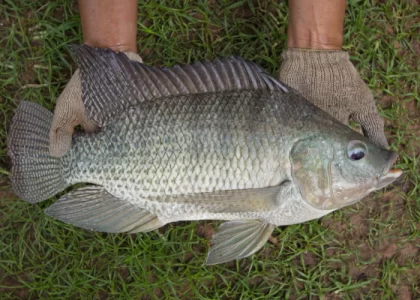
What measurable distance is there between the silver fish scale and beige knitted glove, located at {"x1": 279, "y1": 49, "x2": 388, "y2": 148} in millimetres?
350

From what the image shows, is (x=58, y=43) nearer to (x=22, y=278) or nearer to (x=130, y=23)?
(x=130, y=23)

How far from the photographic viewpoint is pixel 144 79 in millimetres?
2209

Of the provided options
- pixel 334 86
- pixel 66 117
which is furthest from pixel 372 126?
pixel 66 117

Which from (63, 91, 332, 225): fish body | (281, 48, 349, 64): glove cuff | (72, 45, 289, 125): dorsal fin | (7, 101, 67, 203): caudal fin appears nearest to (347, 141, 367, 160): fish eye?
(63, 91, 332, 225): fish body

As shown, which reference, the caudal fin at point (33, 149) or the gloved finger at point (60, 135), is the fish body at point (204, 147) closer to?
the gloved finger at point (60, 135)

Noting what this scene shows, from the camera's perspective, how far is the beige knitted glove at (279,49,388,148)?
2.38 meters

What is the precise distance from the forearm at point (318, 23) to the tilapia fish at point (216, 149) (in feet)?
1.39

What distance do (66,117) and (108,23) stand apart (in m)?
0.53

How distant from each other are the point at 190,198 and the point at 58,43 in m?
1.40

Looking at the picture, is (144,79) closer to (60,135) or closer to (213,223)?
(60,135)

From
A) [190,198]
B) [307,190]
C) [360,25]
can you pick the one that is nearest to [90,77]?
[190,198]

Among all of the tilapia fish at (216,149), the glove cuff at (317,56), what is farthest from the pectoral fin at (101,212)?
the glove cuff at (317,56)

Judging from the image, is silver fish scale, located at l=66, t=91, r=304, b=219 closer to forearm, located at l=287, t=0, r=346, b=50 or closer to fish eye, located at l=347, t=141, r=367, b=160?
fish eye, located at l=347, t=141, r=367, b=160

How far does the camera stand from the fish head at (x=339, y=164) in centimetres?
209
